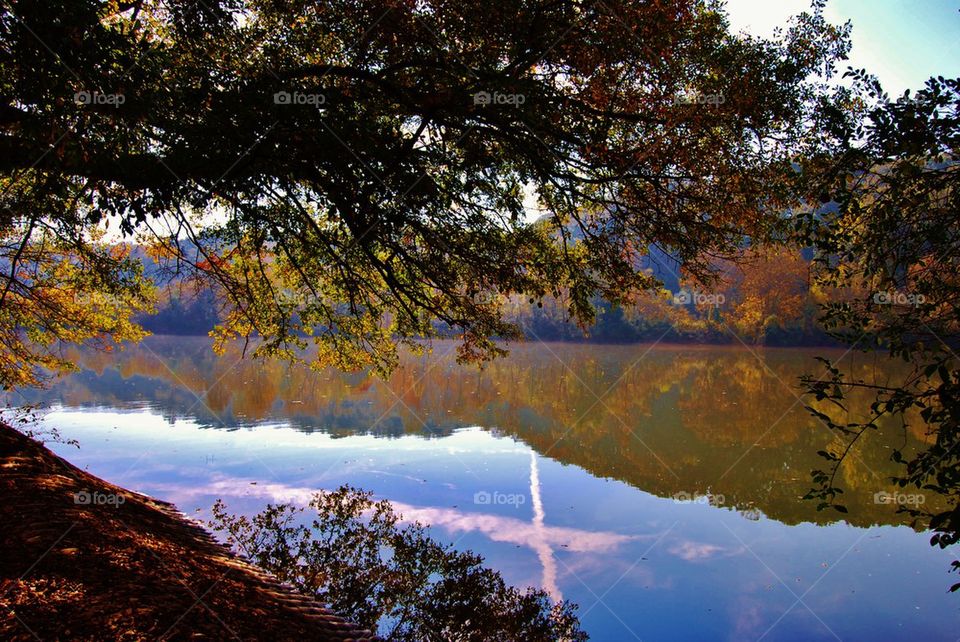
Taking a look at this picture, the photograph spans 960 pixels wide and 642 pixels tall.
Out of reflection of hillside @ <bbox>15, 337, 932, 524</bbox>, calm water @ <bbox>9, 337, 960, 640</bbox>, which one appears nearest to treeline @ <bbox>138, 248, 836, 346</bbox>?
reflection of hillside @ <bbox>15, 337, 932, 524</bbox>

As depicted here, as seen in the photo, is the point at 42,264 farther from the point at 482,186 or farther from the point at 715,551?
the point at 715,551

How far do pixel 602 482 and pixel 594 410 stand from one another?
30.0ft

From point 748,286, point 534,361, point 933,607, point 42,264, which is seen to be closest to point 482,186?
point 933,607

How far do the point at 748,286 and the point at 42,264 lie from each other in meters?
43.5

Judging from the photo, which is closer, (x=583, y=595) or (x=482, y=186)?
(x=583, y=595)

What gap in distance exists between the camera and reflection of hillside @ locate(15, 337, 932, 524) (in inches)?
451

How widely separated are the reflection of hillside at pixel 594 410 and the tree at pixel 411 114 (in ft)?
8.91

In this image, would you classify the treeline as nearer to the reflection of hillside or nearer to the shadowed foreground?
the reflection of hillside

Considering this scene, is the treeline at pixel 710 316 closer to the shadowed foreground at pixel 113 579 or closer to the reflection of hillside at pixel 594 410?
the reflection of hillside at pixel 594 410

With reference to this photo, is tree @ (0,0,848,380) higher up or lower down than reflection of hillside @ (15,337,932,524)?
higher up

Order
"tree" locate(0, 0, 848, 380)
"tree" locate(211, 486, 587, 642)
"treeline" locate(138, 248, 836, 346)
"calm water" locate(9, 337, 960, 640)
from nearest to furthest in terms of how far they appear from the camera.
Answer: "tree" locate(0, 0, 848, 380), "tree" locate(211, 486, 587, 642), "calm water" locate(9, 337, 960, 640), "treeline" locate(138, 248, 836, 346)

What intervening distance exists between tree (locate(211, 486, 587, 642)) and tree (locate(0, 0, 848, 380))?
10.2ft

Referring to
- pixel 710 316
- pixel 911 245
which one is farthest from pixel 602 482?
pixel 710 316

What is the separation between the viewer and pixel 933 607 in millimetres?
6113
